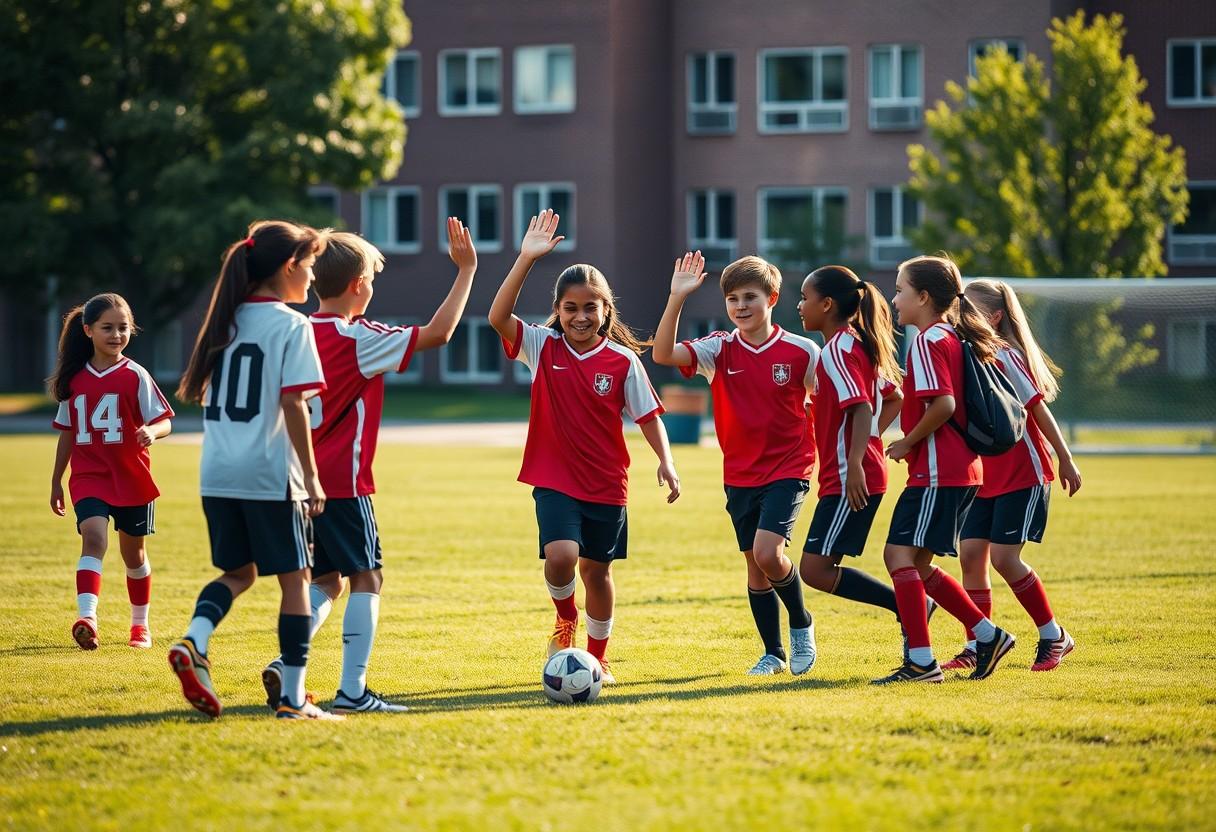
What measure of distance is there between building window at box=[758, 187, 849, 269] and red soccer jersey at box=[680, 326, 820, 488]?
3416cm

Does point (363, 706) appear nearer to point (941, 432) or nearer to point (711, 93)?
point (941, 432)

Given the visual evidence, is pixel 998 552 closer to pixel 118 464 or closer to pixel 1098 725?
pixel 1098 725

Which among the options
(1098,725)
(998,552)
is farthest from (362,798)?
(998,552)

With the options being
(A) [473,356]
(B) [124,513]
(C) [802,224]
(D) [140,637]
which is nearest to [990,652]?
(D) [140,637]

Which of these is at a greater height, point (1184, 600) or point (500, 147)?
point (500, 147)

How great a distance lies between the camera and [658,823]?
4.44 meters

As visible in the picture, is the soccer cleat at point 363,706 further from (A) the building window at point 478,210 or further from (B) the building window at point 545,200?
(A) the building window at point 478,210

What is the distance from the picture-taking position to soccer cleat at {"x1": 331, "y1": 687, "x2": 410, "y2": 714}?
6.25 meters

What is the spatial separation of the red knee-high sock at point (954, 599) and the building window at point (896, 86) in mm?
37609

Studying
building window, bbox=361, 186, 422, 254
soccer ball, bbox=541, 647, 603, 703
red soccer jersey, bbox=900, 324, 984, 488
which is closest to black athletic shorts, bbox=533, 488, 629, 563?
soccer ball, bbox=541, 647, 603, 703

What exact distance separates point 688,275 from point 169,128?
3012 cm

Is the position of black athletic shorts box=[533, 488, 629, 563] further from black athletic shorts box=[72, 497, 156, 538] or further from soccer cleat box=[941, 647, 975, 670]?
black athletic shorts box=[72, 497, 156, 538]

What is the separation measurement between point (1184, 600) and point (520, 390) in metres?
36.3

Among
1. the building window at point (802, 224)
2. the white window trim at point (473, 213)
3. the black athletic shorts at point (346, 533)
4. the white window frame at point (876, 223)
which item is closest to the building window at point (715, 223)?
the building window at point (802, 224)
